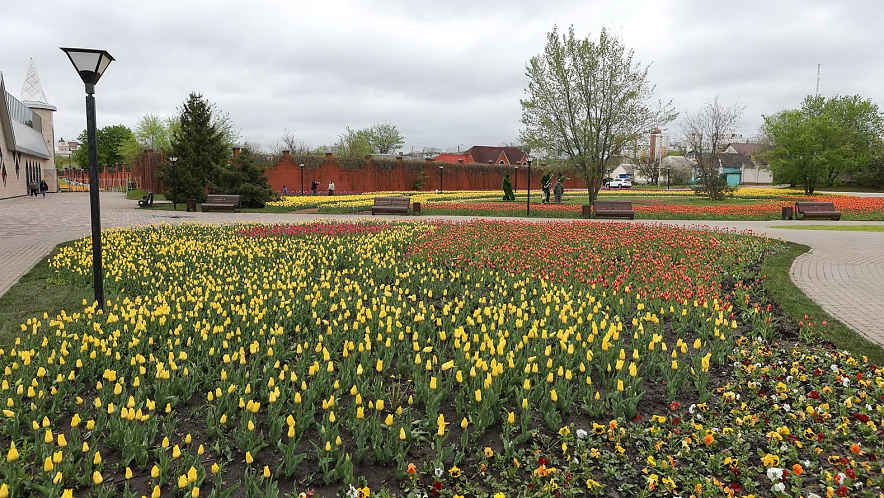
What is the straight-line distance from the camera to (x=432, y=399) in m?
3.79

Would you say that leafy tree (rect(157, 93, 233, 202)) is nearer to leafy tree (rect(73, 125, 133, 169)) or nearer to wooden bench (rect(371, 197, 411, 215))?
wooden bench (rect(371, 197, 411, 215))

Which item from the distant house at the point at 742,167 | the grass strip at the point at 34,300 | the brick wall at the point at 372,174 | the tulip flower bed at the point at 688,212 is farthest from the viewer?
the distant house at the point at 742,167

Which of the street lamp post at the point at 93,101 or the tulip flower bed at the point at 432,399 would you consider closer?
the tulip flower bed at the point at 432,399

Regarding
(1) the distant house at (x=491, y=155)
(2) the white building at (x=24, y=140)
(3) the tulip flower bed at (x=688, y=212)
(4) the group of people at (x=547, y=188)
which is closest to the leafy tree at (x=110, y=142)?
(2) the white building at (x=24, y=140)

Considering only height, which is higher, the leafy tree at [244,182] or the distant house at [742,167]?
the distant house at [742,167]

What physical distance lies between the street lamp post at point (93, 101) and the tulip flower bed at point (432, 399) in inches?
20.1

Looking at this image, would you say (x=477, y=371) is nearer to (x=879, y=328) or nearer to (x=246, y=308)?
(x=246, y=308)

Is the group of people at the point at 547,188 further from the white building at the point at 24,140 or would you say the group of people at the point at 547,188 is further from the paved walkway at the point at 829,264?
the white building at the point at 24,140

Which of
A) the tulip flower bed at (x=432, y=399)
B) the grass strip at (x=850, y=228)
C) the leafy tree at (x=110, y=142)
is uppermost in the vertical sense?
the leafy tree at (x=110, y=142)

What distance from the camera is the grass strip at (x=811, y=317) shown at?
5.12 meters

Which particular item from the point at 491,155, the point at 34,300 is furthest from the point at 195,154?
the point at 491,155

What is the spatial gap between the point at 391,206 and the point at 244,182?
7559 millimetres

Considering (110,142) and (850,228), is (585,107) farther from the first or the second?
(110,142)

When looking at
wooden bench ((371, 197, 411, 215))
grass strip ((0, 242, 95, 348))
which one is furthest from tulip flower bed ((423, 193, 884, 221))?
grass strip ((0, 242, 95, 348))
